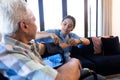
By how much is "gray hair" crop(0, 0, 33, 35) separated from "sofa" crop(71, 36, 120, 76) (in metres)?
2.61

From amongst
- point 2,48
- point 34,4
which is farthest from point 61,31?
point 2,48

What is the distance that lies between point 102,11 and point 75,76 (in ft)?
13.9

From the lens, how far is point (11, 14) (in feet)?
3.27

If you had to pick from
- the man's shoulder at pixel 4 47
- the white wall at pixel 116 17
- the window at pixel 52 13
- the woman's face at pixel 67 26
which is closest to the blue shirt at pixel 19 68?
the man's shoulder at pixel 4 47

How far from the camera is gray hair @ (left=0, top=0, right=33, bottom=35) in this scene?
0.99m

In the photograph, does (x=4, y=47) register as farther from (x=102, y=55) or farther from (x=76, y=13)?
(x=76, y=13)

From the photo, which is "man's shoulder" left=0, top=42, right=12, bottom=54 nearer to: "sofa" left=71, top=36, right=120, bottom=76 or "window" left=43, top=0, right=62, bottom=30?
"sofa" left=71, top=36, right=120, bottom=76

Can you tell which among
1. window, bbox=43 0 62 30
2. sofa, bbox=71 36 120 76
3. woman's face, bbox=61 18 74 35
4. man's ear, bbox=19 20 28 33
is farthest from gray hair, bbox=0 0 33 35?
window, bbox=43 0 62 30

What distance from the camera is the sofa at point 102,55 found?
12.0ft

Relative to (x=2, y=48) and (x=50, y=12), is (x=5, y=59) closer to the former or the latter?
(x=2, y=48)

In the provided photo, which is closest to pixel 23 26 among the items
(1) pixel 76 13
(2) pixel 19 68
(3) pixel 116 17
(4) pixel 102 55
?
(2) pixel 19 68

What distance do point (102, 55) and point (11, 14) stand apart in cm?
330

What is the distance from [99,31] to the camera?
526 centimetres

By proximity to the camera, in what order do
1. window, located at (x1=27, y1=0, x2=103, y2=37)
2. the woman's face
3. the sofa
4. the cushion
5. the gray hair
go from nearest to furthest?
the gray hair → the woman's face → the sofa → the cushion → window, located at (x1=27, y1=0, x2=103, y2=37)
